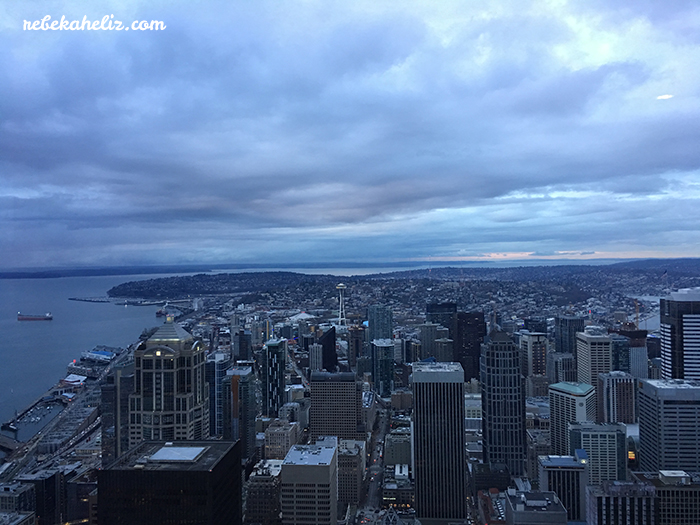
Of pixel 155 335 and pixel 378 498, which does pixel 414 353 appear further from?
pixel 155 335

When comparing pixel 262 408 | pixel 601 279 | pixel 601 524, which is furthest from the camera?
pixel 262 408

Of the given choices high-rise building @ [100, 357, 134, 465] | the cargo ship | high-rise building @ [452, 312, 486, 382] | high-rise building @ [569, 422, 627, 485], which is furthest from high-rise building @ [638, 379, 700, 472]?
the cargo ship

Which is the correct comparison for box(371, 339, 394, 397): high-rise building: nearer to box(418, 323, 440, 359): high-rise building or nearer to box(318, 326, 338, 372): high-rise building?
box(418, 323, 440, 359): high-rise building

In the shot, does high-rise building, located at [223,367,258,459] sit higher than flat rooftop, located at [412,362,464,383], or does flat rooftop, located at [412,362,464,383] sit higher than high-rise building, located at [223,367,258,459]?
flat rooftop, located at [412,362,464,383]

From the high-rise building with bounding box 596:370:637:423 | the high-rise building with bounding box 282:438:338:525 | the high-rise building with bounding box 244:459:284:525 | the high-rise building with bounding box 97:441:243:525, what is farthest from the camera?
the high-rise building with bounding box 596:370:637:423

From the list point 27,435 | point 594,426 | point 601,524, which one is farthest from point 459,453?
point 27,435

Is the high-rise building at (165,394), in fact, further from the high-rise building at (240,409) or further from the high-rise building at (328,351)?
the high-rise building at (328,351)

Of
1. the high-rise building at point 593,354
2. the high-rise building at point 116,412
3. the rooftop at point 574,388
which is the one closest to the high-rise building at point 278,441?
the high-rise building at point 116,412
